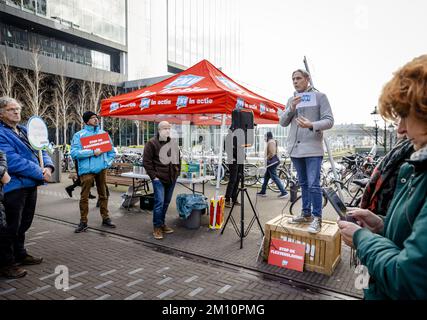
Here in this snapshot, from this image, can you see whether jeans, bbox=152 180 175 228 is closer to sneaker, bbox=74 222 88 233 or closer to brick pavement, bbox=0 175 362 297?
brick pavement, bbox=0 175 362 297

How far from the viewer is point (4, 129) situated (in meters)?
3.65

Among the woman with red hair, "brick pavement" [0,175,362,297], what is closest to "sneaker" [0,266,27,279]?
"brick pavement" [0,175,362,297]

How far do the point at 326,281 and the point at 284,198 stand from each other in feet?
19.0

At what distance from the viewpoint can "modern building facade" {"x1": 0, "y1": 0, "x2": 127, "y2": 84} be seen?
90.8 ft

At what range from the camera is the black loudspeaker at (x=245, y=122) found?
193 inches

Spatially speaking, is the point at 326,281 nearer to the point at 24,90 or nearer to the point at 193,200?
the point at 193,200

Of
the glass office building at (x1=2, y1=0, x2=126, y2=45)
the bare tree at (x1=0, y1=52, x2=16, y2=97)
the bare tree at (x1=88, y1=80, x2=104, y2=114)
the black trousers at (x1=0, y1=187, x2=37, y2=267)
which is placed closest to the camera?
the black trousers at (x1=0, y1=187, x2=37, y2=267)

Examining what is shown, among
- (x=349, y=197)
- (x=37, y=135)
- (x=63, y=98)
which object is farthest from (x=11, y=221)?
(x=63, y=98)

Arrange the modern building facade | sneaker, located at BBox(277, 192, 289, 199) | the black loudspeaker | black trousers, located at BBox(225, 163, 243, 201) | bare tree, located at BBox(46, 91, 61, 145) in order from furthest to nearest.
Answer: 1. the modern building facade
2. bare tree, located at BBox(46, 91, 61, 145)
3. sneaker, located at BBox(277, 192, 289, 199)
4. black trousers, located at BBox(225, 163, 243, 201)
5. the black loudspeaker

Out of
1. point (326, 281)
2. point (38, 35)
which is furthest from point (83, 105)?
point (326, 281)

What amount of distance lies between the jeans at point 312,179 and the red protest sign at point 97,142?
359 cm

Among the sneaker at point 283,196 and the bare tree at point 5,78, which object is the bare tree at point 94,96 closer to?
the bare tree at point 5,78

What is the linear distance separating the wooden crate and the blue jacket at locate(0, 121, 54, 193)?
129 inches

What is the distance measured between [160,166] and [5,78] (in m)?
24.0
